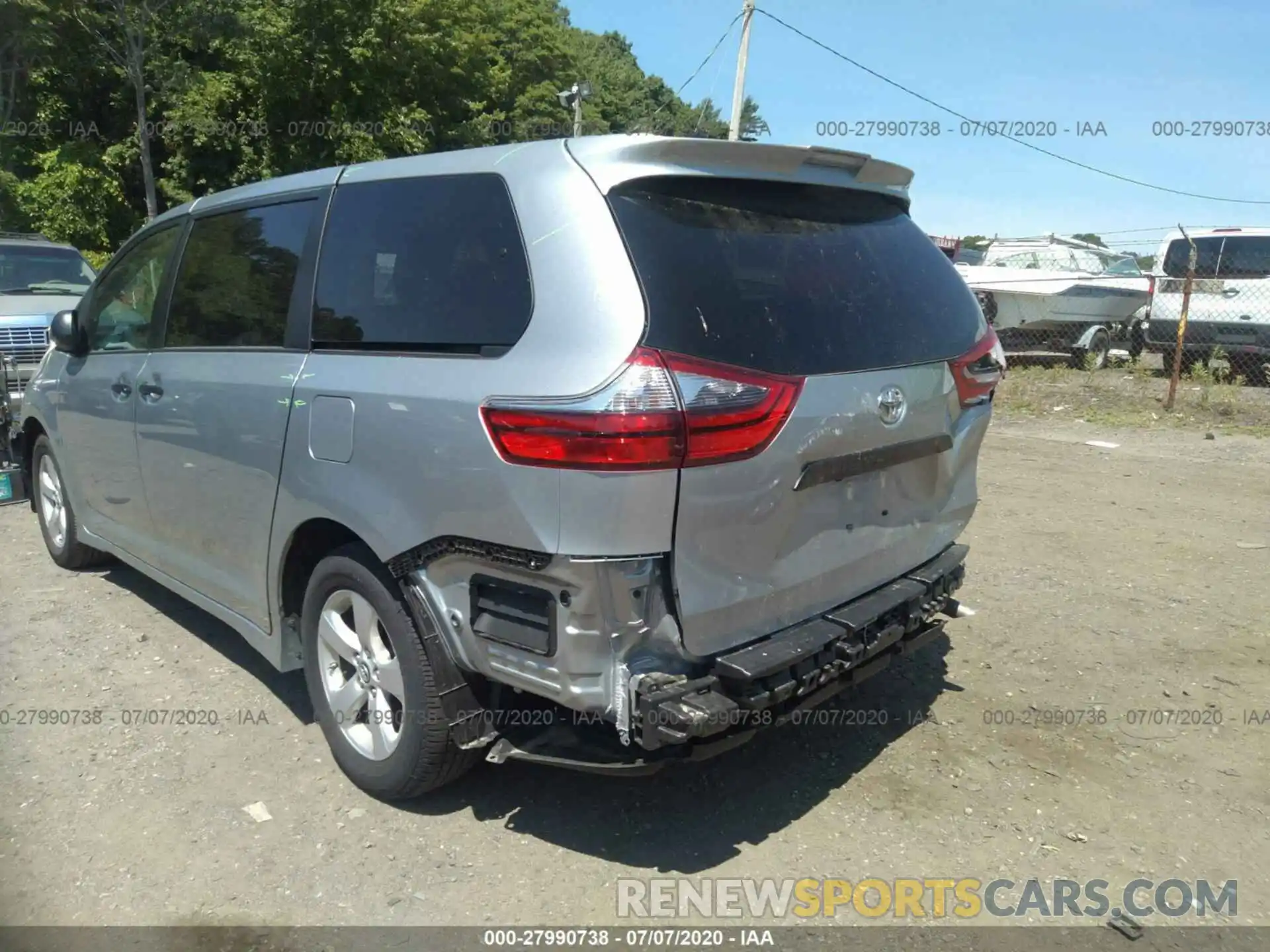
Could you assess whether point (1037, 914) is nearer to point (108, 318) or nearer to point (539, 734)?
point (539, 734)

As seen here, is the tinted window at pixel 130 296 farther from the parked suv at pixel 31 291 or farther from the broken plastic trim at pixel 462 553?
the parked suv at pixel 31 291

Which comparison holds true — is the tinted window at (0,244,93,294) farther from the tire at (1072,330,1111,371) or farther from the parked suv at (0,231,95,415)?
the tire at (1072,330,1111,371)

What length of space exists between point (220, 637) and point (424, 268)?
8.23 feet

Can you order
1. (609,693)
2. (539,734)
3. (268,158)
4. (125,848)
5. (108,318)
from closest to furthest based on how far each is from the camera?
(609,693) → (539,734) → (125,848) → (108,318) → (268,158)

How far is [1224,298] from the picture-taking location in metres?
11.9

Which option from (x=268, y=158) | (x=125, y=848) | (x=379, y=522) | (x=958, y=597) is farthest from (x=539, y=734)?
(x=268, y=158)

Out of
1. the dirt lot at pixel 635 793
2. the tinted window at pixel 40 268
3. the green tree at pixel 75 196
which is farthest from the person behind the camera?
the green tree at pixel 75 196

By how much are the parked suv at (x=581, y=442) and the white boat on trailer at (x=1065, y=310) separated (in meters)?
11.3

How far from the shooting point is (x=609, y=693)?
245cm

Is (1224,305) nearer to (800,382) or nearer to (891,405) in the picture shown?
(891,405)

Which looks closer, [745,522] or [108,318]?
[745,522]

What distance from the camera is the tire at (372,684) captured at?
9.36ft

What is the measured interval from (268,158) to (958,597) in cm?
2396

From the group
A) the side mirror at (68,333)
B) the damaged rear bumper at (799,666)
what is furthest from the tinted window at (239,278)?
the damaged rear bumper at (799,666)
